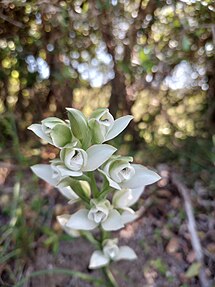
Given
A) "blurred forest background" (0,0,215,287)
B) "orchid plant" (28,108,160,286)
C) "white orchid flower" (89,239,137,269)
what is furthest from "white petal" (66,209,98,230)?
"blurred forest background" (0,0,215,287)

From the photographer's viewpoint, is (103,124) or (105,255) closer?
(103,124)

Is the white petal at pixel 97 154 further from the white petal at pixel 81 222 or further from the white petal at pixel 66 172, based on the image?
the white petal at pixel 81 222

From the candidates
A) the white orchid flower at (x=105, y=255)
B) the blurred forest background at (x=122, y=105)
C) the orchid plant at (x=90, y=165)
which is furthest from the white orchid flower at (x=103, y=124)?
the blurred forest background at (x=122, y=105)

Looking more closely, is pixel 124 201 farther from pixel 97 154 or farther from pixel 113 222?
pixel 97 154

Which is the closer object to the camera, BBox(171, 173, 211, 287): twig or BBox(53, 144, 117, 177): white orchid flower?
BBox(53, 144, 117, 177): white orchid flower

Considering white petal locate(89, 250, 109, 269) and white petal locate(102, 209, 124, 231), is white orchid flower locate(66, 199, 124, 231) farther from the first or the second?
white petal locate(89, 250, 109, 269)

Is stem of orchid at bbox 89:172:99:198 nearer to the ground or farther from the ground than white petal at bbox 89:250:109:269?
farther from the ground

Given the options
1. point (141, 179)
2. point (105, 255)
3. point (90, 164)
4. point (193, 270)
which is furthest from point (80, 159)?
point (193, 270)

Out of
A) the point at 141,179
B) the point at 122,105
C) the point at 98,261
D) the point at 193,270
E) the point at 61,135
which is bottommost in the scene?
the point at 193,270
